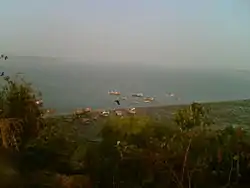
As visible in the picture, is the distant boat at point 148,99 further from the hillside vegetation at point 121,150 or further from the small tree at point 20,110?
the small tree at point 20,110

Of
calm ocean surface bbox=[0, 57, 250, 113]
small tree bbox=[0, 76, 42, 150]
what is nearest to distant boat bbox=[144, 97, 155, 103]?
calm ocean surface bbox=[0, 57, 250, 113]

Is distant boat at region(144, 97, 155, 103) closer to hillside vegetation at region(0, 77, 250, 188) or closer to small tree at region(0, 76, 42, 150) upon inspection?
hillside vegetation at region(0, 77, 250, 188)

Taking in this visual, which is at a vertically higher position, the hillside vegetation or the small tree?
the small tree

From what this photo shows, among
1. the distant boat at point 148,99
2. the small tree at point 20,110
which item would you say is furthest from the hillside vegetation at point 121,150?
the distant boat at point 148,99

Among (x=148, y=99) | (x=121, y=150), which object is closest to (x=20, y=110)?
(x=121, y=150)

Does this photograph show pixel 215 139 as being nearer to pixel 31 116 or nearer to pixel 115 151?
pixel 115 151

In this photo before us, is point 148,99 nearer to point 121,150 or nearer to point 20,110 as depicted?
point 121,150
